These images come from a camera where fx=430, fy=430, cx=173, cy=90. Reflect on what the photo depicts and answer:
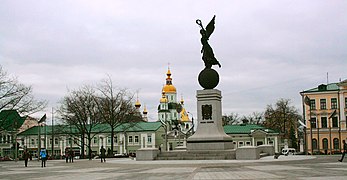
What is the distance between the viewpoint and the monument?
34.7 metres

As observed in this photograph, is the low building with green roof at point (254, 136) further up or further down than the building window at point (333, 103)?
further down

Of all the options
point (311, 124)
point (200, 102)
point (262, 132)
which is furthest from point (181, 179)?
point (262, 132)

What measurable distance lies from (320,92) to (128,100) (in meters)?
33.7

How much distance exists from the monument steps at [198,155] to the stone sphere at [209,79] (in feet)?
20.9

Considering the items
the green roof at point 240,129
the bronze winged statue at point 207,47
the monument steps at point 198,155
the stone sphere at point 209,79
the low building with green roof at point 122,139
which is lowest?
the low building with green roof at point 122,139

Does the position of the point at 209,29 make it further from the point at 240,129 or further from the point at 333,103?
the point at 240,129

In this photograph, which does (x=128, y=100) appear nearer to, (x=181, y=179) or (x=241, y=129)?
(x=241, y=129)

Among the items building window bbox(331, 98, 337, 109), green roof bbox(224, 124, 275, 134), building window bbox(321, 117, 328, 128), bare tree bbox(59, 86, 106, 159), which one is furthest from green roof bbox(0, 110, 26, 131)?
building window bbox(331, 98, 337, 109)

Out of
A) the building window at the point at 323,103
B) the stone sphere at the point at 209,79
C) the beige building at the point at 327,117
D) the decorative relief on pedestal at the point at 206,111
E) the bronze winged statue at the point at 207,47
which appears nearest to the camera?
the decorative relief on pedestal at the point at 206,111

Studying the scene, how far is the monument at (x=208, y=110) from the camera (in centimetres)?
3472

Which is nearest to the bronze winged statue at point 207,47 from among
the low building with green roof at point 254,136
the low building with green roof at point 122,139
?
the low building with green roof at point 254,136

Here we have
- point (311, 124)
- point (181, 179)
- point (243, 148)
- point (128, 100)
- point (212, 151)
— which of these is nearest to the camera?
point (181, 179)

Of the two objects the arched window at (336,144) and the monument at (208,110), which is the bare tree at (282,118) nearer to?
the arched window at (336,144)

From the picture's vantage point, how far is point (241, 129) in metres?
85.1
